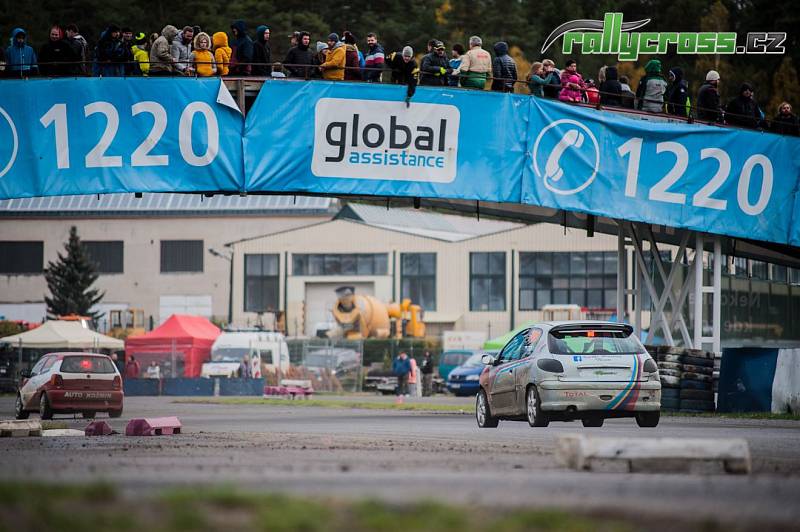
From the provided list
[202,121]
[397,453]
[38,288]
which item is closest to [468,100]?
[202,121]

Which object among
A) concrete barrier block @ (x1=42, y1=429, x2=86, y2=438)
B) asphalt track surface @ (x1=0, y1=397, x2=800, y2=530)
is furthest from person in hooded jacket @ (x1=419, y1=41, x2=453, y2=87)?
concrete barrier block @ (x1=42, y1=429, x2=86, y2=438)

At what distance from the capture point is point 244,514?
284 inches

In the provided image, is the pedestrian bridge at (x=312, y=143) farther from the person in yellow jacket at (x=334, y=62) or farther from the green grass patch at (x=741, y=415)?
the green grass patch at (x=741, y=415)

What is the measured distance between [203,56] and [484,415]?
9470 millimetres

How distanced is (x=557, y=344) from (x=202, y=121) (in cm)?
981

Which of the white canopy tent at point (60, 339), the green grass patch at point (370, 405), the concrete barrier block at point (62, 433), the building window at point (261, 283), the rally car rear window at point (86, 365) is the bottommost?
the green grass patch at point (370, 405)

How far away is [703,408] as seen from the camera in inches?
1080

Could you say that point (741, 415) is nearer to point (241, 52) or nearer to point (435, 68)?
point (435, 68)

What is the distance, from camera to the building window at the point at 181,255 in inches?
3282

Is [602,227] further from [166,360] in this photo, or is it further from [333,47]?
[166,360]

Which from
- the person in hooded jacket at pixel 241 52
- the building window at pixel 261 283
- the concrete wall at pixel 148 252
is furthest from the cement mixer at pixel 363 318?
the person in hooded jacket at pixel 241 52

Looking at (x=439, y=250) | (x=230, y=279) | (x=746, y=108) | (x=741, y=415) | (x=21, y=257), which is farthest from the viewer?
(x=21, y=257)

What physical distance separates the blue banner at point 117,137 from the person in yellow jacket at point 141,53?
42cm

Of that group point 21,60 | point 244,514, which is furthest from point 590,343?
point 21,60
